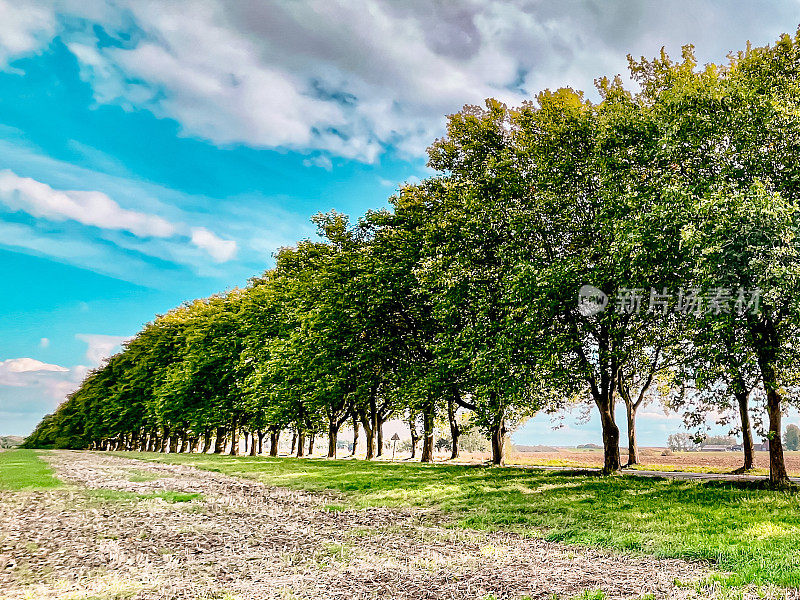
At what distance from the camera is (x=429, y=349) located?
37.7 m

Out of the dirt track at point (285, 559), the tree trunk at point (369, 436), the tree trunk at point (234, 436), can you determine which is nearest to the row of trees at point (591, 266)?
the tree trunk at point (369, 436)

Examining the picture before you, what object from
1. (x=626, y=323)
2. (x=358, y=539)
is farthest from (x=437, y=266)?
(x=358, y=539)

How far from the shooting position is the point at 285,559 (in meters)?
11.1

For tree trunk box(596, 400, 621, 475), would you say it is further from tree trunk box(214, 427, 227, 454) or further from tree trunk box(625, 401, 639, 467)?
tree trunk box(214, 427, 227, 454)

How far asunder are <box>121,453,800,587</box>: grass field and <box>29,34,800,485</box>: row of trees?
4469mm

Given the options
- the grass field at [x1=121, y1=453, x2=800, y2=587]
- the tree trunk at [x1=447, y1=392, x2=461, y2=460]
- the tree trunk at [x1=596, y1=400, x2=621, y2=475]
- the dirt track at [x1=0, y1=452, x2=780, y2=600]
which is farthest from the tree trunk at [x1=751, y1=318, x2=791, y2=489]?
the tree trunk at [x1=447, y1=392, x2=461, y2=460]

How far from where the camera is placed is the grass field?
11953mm

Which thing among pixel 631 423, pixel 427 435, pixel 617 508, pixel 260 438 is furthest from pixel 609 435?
pixel 260 438

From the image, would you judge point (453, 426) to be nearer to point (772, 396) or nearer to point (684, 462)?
point (684, 462)

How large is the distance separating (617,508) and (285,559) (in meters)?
12.2

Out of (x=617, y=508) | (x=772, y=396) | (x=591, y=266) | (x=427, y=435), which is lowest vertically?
(x=617, y=508)

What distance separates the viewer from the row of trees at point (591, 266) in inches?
851

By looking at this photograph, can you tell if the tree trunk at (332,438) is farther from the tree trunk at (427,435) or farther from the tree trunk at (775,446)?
the tree trunk at (775,446)

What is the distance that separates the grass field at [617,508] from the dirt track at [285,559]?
127cm
